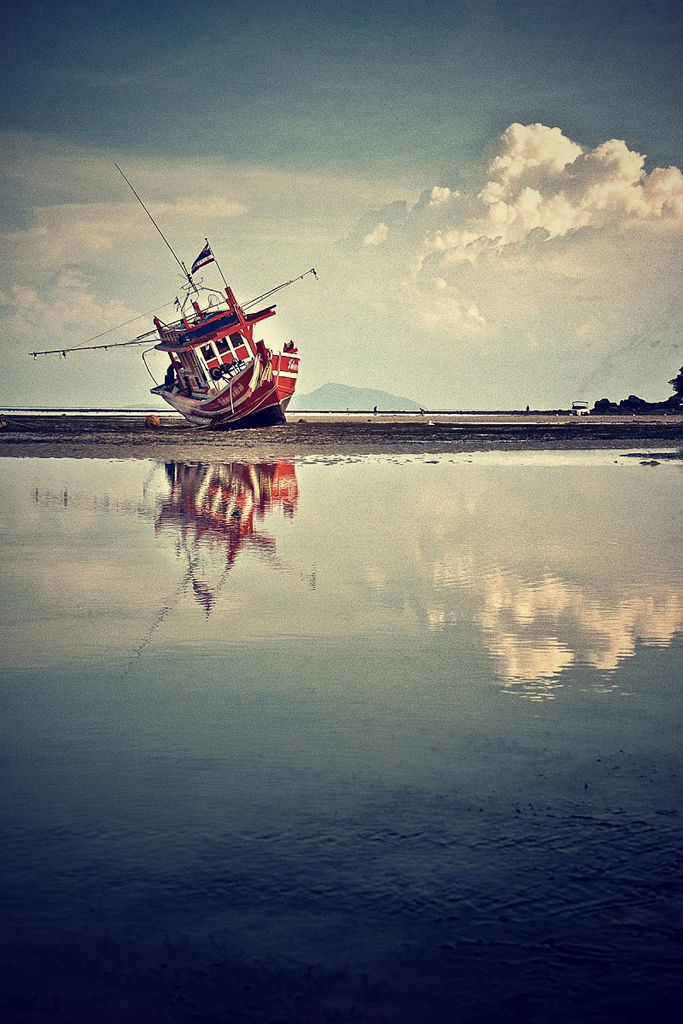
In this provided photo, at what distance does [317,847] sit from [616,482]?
30796 mm

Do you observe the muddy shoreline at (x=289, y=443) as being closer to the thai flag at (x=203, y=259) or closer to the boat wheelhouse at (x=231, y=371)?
the boat wheelhouse at (x=231, y=371)

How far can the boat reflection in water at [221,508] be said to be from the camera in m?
18.3

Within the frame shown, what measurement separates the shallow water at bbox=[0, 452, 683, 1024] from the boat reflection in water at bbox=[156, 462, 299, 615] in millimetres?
355

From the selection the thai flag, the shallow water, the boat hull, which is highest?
the thai flag

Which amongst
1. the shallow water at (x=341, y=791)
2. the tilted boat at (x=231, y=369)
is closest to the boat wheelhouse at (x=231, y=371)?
the tilted boat at (x=231, y=369)

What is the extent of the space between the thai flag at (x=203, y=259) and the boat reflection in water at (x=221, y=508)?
154 feet

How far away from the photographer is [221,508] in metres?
26.9

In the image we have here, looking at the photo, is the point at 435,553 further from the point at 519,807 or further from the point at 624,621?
the point at 519,807

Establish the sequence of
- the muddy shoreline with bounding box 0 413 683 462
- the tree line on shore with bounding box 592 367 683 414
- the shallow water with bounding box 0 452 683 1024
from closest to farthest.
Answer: the shallow water with bounding box 0 452 683 1024 < the muddy shoreline with bounding box 0 413 683 462 < the tree line on shore with bounding box 592 367 683 414

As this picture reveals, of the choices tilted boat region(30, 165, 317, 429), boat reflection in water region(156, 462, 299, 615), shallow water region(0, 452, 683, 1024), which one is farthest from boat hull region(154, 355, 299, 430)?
shallow water region(0, 452, 683, 1024)

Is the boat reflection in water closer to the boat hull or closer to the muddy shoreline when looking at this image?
the muddy shoreline

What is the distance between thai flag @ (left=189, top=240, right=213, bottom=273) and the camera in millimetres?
88469

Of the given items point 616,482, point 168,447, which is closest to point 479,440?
point 168,447

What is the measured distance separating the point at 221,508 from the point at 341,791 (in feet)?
64.9
